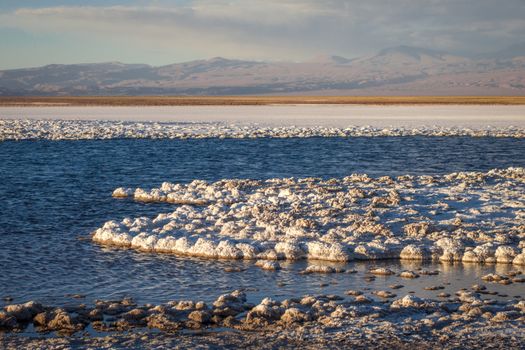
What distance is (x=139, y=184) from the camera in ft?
63.0

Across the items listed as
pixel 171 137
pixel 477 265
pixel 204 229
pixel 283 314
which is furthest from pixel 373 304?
pixel 171 137

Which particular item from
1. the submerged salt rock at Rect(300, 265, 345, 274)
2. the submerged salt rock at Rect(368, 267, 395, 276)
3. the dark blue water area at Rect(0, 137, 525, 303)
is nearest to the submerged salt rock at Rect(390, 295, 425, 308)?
the dark blue water area at Rect(0, 137, 525, 303)

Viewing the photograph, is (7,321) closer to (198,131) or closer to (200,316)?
(200,316)

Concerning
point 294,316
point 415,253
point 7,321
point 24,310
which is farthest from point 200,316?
point 415,253

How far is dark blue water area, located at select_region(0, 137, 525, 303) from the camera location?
9.62 m

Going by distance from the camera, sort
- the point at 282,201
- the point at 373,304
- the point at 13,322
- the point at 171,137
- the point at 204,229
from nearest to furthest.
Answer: the point at 13,322 → the point at 373,304 → the point at 204,229 → the point at 282,201 → the point at 171,137

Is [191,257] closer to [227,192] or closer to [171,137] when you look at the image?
[227,192]

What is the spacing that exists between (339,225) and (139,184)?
8.19 metres

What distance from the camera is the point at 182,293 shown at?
30.1 ft

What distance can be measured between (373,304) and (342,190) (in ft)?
23.7

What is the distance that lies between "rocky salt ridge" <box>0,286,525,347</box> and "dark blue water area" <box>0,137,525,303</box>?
74 cm

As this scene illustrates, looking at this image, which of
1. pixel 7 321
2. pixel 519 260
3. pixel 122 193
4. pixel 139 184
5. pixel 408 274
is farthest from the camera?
pixel 139 184

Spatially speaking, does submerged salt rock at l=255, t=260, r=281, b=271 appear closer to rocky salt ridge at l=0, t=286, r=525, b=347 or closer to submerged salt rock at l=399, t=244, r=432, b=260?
rocky salt ridge at l=0, t=286, r=525, b=347

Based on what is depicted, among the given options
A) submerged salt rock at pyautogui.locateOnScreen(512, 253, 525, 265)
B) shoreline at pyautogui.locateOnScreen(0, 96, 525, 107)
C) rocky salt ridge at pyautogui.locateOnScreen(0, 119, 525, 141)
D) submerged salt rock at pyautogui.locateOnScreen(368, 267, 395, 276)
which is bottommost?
submerged salt rock at pyautogui.locateOnScreen(368, 267, 395, 276)
